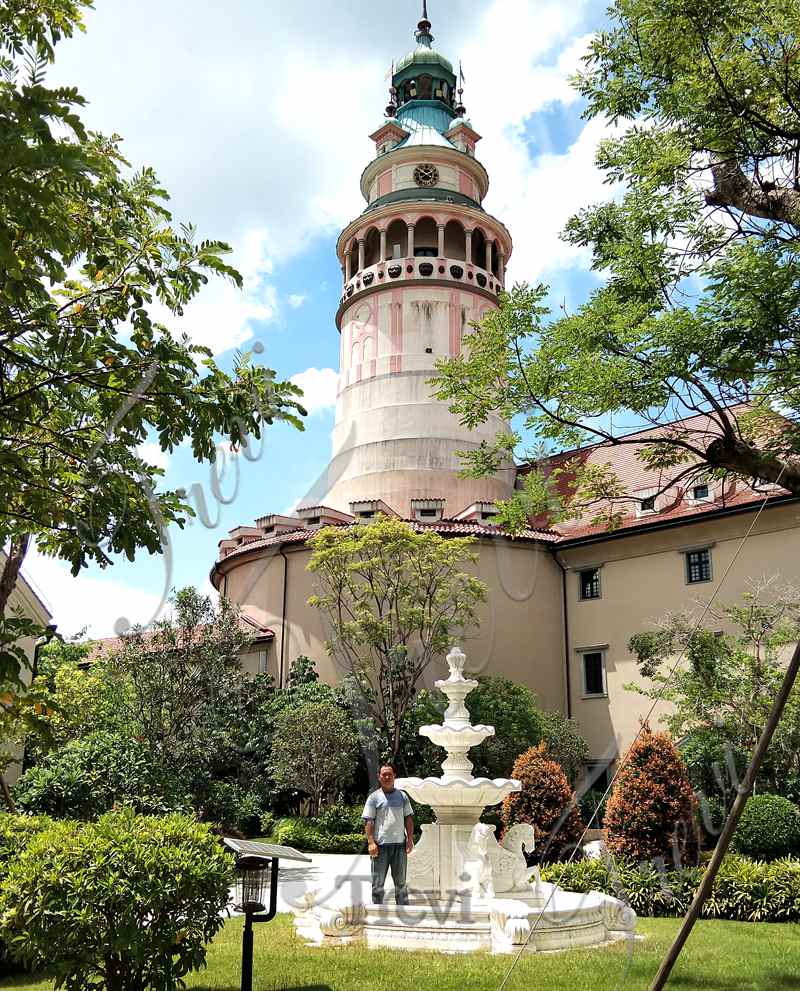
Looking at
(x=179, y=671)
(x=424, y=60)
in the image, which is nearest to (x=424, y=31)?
(x=424, y=60)

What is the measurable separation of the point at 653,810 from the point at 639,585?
17709 millimetres

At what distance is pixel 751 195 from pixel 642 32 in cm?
196

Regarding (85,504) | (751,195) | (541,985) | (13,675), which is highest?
(751,195)

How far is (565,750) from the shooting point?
99.7 feet

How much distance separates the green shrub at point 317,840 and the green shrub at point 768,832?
11327mm

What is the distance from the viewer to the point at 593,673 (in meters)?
34.8

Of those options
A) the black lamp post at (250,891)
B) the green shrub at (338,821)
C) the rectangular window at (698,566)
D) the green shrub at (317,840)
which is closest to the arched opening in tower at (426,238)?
the rectangular window at (698,566)

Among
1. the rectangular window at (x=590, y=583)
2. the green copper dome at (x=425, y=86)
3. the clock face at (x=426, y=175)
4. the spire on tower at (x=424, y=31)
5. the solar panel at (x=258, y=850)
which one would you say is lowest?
the solar panel at (x=258, y=850)

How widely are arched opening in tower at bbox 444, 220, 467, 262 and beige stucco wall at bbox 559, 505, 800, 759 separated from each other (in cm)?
1654

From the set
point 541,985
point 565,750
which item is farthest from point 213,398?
point 565,750

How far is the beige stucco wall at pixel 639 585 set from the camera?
30.3 m

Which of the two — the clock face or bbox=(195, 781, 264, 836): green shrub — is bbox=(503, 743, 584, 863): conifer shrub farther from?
the clock face

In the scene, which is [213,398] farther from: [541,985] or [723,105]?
[541,985]

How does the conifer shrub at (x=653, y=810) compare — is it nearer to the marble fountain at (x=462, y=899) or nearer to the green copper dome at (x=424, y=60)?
the marble fountain at (x=462, y=899)
